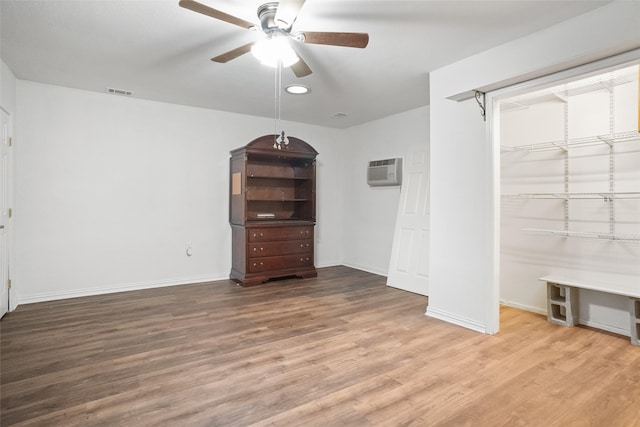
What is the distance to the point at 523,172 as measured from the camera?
12.3ft

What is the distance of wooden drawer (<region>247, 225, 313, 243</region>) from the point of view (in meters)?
4.78

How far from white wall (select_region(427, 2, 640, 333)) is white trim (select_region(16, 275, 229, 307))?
3.25 meters

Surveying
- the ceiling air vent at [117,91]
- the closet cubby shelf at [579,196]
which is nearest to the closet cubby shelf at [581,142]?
the closet cubby shelf at [579,196]

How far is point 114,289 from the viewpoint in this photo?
433 centimetres

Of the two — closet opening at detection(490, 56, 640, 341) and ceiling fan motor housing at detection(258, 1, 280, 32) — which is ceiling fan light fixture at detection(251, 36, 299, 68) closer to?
ceiling fan motor housing at detection(258, 1, 280, 32)

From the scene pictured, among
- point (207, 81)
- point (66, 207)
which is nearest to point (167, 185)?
point (66, 207)

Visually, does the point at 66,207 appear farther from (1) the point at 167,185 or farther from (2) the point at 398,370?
(2) the point at 398,370

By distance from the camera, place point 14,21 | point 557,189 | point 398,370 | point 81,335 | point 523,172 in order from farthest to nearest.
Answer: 1. point 523,172
2. point 557,189
3. point 81,335
4. point 14,21
5. point 398,370

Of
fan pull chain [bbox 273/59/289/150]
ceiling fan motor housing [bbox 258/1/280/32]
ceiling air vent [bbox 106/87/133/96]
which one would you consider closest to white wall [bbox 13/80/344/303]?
ceiling air vent [bbox 106/87/133/96]

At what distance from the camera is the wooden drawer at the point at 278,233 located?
4.78 meters

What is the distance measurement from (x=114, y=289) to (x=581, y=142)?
556cm

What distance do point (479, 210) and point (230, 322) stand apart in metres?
2.62

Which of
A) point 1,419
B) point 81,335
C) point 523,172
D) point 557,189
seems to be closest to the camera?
point 1,419

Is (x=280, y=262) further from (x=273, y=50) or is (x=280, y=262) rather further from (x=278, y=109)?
(x=273, y=50)
